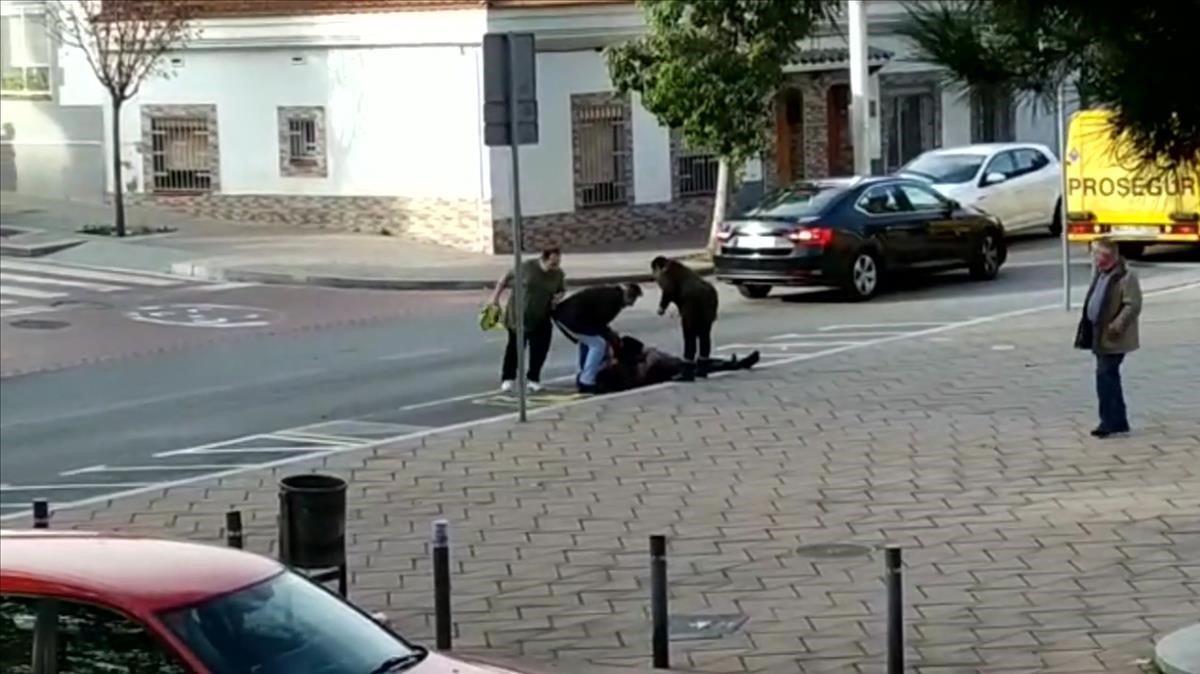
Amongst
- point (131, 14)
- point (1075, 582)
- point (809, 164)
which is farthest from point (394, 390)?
point (809, 164)

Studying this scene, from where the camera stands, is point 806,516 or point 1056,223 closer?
point 806,516

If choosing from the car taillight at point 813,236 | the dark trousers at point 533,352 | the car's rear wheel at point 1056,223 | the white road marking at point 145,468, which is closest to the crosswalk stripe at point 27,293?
the car taillight at point 813,236

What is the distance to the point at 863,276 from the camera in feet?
96.7

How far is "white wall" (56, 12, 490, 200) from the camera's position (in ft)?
120

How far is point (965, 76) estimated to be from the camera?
941 centimetres

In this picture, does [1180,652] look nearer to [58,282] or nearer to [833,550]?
[833,550]

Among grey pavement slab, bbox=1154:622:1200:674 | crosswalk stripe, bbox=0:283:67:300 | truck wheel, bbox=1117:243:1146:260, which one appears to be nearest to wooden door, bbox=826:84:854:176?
truck wheel, bbox=1117:243:1146:260

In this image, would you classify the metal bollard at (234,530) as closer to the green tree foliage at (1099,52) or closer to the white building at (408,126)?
the green tree foliage at (1099,52)

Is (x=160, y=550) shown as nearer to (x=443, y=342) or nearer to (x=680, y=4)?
(x=443, y=342)

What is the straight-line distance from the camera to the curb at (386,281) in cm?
3272

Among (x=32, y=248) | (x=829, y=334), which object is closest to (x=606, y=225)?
(x=32, y=248)

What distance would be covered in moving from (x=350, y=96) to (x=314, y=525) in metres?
26.1

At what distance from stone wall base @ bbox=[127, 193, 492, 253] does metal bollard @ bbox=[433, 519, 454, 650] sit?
2415cm

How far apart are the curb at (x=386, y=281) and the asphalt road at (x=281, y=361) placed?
0.53m
